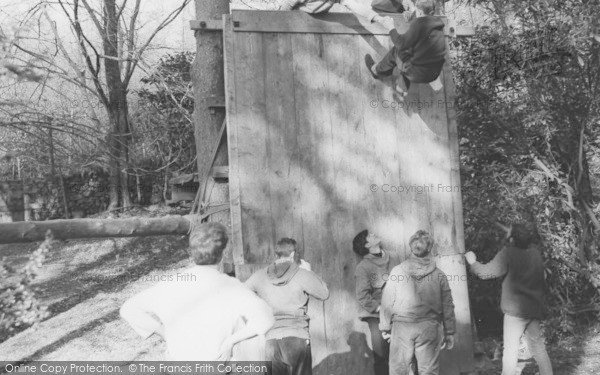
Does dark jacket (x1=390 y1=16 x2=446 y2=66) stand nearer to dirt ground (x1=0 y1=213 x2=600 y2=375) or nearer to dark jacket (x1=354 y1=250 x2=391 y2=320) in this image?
dark jacket (x1=354 y1=250 x2=391 y2=320)

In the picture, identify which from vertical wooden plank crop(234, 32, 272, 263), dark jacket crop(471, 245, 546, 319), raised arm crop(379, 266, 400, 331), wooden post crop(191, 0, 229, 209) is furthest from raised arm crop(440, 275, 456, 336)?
wooden post crop(191, 0, 229, 209)

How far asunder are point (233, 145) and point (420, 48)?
1.61m

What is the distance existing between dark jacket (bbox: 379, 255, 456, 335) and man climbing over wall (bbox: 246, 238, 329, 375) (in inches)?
24.3

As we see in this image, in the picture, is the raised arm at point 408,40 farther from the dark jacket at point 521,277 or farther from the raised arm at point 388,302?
the dark jacket at point 521,277

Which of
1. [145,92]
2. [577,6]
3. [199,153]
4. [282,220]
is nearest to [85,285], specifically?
[145,92]

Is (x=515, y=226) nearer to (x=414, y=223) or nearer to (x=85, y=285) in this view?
(x=414, y=223)

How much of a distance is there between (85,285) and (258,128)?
6.55m

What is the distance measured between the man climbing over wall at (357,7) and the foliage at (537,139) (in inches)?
68.6

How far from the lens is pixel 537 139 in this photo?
6957mm

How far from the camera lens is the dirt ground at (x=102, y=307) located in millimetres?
6625

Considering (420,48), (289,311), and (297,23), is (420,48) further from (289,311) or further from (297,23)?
(289,311)

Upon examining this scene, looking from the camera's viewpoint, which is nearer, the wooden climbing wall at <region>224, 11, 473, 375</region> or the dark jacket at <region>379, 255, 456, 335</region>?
the dark jacket at <region>379, 255, 456, 335</region>

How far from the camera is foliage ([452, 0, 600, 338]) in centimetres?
660

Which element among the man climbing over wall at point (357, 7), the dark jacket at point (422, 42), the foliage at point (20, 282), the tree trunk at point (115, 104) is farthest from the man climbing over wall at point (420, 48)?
the tree trunk at point (115, 104)
